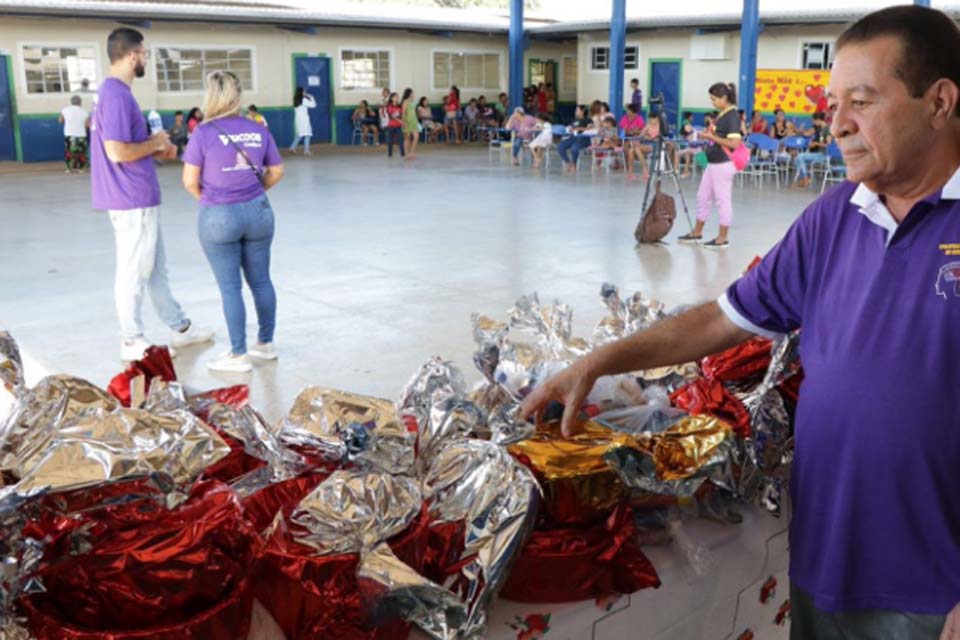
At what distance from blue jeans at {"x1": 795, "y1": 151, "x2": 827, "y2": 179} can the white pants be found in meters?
11.6

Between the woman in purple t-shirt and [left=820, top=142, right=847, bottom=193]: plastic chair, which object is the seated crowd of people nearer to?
[left=820, top=142, right=847, bottom=193]: plastic chair

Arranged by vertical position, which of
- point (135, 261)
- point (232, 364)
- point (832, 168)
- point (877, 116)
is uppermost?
point (877, 116)

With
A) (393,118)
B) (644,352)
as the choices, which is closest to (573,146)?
(393,118)

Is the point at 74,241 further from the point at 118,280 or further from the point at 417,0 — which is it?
the point at 417,0

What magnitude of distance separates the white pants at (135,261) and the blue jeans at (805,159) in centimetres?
1162

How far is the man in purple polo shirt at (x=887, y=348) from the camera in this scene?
4.55ft

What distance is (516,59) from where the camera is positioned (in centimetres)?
2211

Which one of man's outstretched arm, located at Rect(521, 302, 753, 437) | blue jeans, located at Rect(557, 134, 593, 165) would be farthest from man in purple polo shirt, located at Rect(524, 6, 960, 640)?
blue jeans, located at Rect(557, 134, 593, 165)

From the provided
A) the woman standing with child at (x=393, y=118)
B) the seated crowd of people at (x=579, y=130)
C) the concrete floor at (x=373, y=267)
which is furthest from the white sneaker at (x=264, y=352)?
the woman standing with child at (x=393, y=118)

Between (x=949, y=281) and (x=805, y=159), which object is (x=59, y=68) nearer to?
(x=805, y=159)

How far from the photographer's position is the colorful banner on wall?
62.5ft

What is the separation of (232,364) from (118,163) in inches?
47.7

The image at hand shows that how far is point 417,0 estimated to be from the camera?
42062 millimetres

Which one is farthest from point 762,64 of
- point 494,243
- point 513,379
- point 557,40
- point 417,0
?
point 417,0
